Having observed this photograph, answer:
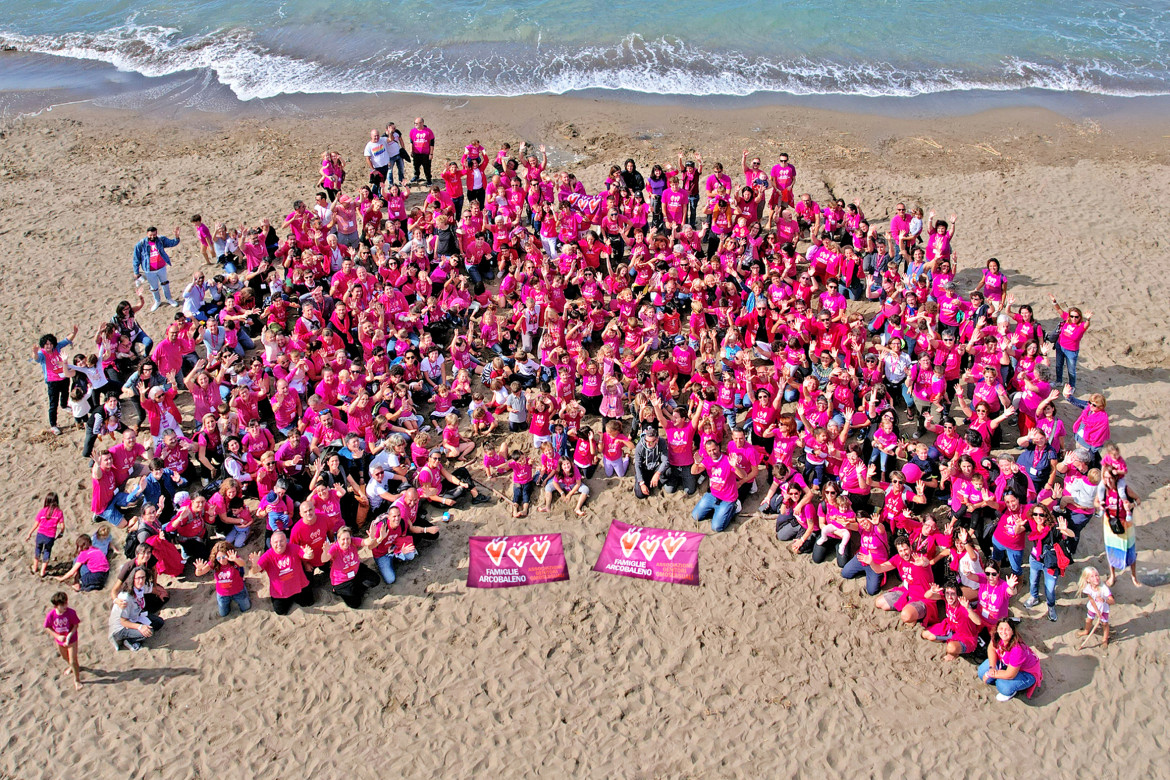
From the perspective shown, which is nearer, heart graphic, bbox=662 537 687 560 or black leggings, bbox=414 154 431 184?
heart graphic, bbox=662 537 687 560

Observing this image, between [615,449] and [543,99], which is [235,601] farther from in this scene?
[543,99]

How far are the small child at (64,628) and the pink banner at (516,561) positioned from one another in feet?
13.7

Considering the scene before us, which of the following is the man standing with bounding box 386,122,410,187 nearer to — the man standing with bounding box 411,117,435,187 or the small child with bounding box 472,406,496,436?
the man standing with bounding box 411,117,435,187

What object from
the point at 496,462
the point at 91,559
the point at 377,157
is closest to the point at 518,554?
the point at 496,462

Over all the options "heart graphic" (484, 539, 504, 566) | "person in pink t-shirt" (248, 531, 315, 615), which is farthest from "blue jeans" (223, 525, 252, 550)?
"heart graphic" (484, 539, 504, 566)

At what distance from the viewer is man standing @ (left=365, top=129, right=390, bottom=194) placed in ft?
60.2

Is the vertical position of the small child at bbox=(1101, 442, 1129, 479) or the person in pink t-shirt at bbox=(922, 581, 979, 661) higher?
the small child at bbox=(1101, 442, 1129, 479)

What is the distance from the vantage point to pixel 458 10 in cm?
2997

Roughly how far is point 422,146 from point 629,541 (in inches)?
444

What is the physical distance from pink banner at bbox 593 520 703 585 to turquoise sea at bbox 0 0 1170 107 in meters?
16.4

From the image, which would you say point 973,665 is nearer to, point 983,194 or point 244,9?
point 983,194

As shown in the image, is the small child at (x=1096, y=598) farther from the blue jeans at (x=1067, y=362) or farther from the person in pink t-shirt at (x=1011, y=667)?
the blue jeans at (x=1067, y=362)

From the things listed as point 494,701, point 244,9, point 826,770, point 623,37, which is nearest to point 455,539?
point 494,701

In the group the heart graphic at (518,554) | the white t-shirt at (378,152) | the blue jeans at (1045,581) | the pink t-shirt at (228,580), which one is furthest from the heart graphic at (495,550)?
the white t-shirt at (378,152)
